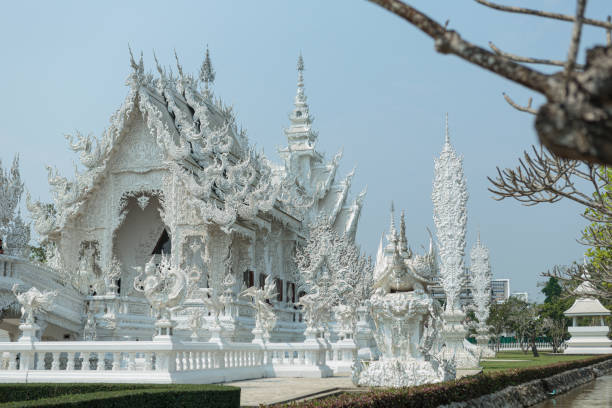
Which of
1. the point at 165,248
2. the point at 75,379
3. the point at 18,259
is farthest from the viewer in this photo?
the point at 165,248

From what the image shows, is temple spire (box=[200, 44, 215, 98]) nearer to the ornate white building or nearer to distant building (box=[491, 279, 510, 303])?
the ornate white building

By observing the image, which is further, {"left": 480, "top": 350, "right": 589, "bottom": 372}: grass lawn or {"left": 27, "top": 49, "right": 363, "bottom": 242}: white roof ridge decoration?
{"left": 27, "top": 49, "right": 363, "bottom": 242}: white roof ridge decoration

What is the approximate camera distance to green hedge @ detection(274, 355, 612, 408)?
6430mm

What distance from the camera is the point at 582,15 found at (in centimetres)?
218

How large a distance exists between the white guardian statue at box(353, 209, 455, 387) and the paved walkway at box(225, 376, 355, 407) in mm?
705

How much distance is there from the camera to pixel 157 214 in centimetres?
2434

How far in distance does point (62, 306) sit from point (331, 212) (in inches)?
858

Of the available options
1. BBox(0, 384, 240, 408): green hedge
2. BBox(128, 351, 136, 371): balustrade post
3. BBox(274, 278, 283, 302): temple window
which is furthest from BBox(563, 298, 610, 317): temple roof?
BBox(0, 384, 240, 408): green hedge

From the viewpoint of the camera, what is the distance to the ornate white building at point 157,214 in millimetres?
19594

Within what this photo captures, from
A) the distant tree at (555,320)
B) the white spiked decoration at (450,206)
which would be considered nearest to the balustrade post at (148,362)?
the white spiked decoration at (450,206)

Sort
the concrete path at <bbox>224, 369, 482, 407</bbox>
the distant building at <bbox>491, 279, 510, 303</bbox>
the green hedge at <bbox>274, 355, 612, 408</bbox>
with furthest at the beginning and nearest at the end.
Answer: the distant building at <bbox>491, 279, 510, 303</bbox> → the concrete path at <bbox>224, 369, 482, 407</bbox> → the green hedge at <bbox>274, 355, 612, 408</bbox>

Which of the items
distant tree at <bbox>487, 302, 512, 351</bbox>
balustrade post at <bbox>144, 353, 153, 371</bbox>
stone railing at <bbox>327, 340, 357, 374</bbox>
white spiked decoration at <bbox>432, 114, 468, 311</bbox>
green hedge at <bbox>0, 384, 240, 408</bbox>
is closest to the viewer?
green hedge at <bbox>0, 384, 240, 408</bbox>

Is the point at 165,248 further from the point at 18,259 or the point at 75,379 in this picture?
the point at 75,379

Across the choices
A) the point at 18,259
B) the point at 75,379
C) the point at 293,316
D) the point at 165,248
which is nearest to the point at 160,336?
the point at 75,379
